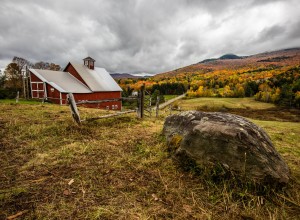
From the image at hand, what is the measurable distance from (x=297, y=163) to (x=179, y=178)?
3432 mm

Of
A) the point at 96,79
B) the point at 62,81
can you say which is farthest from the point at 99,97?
the point at 62,81

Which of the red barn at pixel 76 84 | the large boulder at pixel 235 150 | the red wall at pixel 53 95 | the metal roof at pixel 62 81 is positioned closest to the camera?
the large boulder at pixel 235 150

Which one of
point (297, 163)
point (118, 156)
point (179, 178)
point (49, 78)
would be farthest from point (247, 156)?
point (49, 78)

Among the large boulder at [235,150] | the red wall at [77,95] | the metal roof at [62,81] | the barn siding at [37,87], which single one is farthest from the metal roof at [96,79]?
the large boulder at [235,150]

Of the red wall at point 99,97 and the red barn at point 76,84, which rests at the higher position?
the red barn at point 76,84

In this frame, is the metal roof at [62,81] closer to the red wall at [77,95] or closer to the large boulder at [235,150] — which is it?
the red wall at [77,95]

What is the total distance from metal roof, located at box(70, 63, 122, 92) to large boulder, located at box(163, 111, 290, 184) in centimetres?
2738

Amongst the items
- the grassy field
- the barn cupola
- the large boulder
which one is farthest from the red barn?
the large boulder

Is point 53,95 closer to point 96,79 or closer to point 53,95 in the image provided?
point 53,95

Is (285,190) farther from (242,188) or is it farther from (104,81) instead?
(104,81)

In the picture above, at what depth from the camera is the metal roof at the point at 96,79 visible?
29172 mm

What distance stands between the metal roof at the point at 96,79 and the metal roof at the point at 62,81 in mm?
1285

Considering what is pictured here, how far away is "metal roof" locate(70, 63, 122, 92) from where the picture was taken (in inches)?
1148

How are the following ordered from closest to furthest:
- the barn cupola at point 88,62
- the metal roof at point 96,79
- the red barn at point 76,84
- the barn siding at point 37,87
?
1. the red barn at point 76,84
2. the barn siding at point 37,87
3. the metal roof at point 96,79
4. the barn cupola at point 88,62
